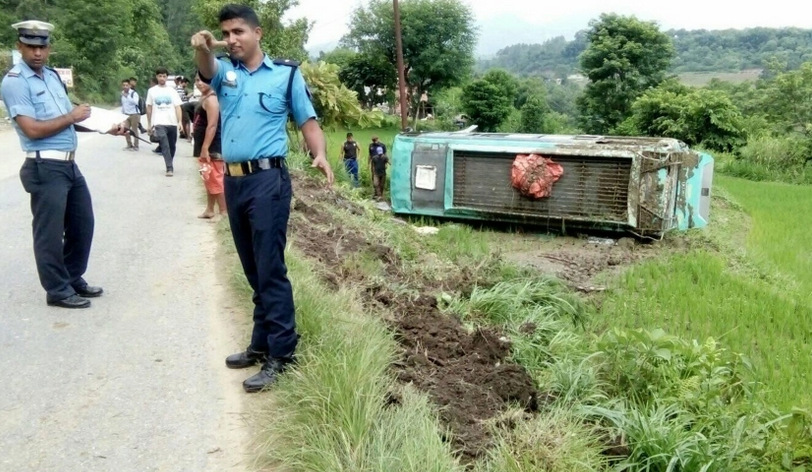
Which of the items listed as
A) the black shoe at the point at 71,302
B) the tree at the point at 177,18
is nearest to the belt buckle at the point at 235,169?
the black shoe at the point at 71,302

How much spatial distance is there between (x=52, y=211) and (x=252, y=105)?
6.71 feet

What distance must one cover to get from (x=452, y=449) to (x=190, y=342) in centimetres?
201

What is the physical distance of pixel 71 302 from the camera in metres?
5.08

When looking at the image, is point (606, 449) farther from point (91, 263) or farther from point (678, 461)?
point (91, 263)

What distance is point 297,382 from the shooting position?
3.63 m

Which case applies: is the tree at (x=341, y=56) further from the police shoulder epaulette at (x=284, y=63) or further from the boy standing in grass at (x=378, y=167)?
Answer: the police shoulder epaulette at (x=284, y=63)

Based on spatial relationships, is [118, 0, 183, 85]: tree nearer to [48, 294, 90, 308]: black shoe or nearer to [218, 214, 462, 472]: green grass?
[48, 294, 90, 308]: black shoe

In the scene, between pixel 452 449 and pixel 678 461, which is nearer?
pixel 452 449

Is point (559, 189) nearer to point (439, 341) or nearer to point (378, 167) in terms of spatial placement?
point (378, 167)

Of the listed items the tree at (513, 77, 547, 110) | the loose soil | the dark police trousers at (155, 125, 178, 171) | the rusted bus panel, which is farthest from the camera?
the tree at (513, 77, 547, 110)

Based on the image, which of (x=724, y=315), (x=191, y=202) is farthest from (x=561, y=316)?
(x=191, y=202)

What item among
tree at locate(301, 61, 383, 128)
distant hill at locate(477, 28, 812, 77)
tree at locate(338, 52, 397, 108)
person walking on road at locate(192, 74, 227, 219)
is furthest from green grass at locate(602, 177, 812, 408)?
distant hill at locate(477, 28, 812, 77)

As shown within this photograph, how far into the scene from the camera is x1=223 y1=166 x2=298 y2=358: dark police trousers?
3.78 m

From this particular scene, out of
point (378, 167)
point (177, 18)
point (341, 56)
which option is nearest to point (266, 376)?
point (378, 167)
